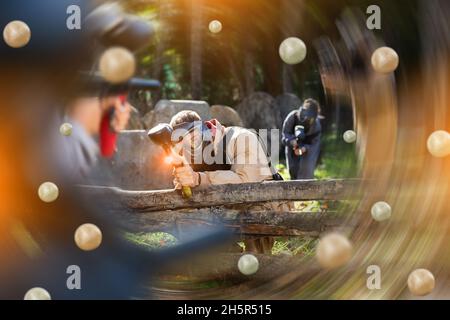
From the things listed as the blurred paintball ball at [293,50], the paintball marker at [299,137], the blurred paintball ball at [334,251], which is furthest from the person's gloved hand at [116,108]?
the paintball marker at [299,137]

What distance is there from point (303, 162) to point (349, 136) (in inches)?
42.1

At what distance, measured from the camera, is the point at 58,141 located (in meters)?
1.13

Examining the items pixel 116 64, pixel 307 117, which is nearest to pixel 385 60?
pixel 116 64

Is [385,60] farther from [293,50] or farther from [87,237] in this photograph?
[87,237]

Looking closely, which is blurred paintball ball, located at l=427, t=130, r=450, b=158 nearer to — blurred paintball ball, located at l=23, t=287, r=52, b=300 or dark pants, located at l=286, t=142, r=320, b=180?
blurred paintball ball, located at l=23, t=287, r=52, b=300

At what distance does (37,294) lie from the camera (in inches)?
44.2

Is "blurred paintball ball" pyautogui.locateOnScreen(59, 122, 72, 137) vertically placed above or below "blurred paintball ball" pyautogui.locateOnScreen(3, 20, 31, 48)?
below

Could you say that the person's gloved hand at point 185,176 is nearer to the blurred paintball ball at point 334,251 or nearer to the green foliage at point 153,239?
the green foliage at point 153,239

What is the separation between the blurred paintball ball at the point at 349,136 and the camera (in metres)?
1.31

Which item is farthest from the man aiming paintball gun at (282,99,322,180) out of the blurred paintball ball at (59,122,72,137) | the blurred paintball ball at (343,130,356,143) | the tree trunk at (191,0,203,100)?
the blurred paintball ball at (59,122,72,137)

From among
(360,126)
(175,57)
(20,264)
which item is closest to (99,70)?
(20,264)

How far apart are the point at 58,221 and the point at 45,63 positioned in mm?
294

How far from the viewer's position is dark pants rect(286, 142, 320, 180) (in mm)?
2406

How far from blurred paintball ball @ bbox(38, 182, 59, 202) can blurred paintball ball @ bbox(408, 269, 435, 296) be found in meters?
0.69
